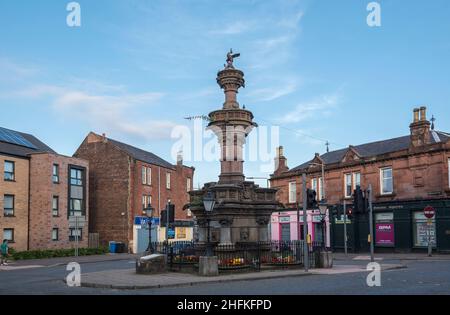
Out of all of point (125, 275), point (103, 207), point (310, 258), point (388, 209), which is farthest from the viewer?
point (103, 207)

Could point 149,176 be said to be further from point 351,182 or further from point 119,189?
point 351,182

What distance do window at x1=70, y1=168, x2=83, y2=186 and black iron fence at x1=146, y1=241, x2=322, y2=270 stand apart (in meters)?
25.4

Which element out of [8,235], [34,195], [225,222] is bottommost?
[8,235]

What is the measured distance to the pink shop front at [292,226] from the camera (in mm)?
48719

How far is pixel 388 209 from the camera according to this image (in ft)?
134

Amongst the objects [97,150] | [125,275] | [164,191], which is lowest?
[125,275]

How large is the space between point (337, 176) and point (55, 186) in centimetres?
2500

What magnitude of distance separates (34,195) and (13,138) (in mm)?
5632

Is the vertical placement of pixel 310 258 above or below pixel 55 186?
below

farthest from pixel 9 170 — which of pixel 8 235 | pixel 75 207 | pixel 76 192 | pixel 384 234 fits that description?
pixel 384 234

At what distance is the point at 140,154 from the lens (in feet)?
188

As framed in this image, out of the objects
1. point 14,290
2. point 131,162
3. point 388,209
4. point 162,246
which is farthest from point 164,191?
point 14,290
